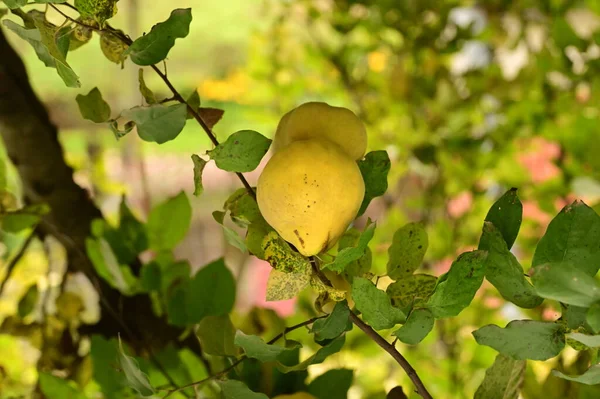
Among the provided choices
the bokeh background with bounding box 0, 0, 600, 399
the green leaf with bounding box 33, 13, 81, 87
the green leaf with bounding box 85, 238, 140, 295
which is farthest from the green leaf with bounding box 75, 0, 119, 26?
the bokeh background with bounding box 0, 0, 600, 399

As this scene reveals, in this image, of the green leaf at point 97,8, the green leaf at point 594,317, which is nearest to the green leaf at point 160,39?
the green leaf at point 97,8

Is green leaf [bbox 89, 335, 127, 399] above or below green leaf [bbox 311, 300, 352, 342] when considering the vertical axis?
below

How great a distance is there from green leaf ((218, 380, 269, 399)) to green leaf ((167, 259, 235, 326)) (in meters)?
0.07

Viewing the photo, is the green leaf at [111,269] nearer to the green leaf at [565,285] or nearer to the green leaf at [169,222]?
the green leaf at [169,222]

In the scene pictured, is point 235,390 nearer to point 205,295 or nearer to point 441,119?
point 205,295

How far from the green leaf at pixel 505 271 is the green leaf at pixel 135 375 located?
10cm

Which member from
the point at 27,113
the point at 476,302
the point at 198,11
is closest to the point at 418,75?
the point at 476,302

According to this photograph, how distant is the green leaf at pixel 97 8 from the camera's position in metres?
0.15

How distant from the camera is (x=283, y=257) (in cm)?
16

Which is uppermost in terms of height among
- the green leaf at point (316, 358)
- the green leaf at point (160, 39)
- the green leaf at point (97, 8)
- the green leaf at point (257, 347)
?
the green leaf at point (97, 8)

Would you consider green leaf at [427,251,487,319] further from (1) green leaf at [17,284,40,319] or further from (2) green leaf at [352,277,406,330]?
(1) green leaf at [17,284,40,319]

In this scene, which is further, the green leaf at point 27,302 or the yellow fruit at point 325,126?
the green leaf at point 27,302

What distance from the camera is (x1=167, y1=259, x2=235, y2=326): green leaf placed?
0.25 meters

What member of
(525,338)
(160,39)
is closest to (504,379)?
(525,338)
